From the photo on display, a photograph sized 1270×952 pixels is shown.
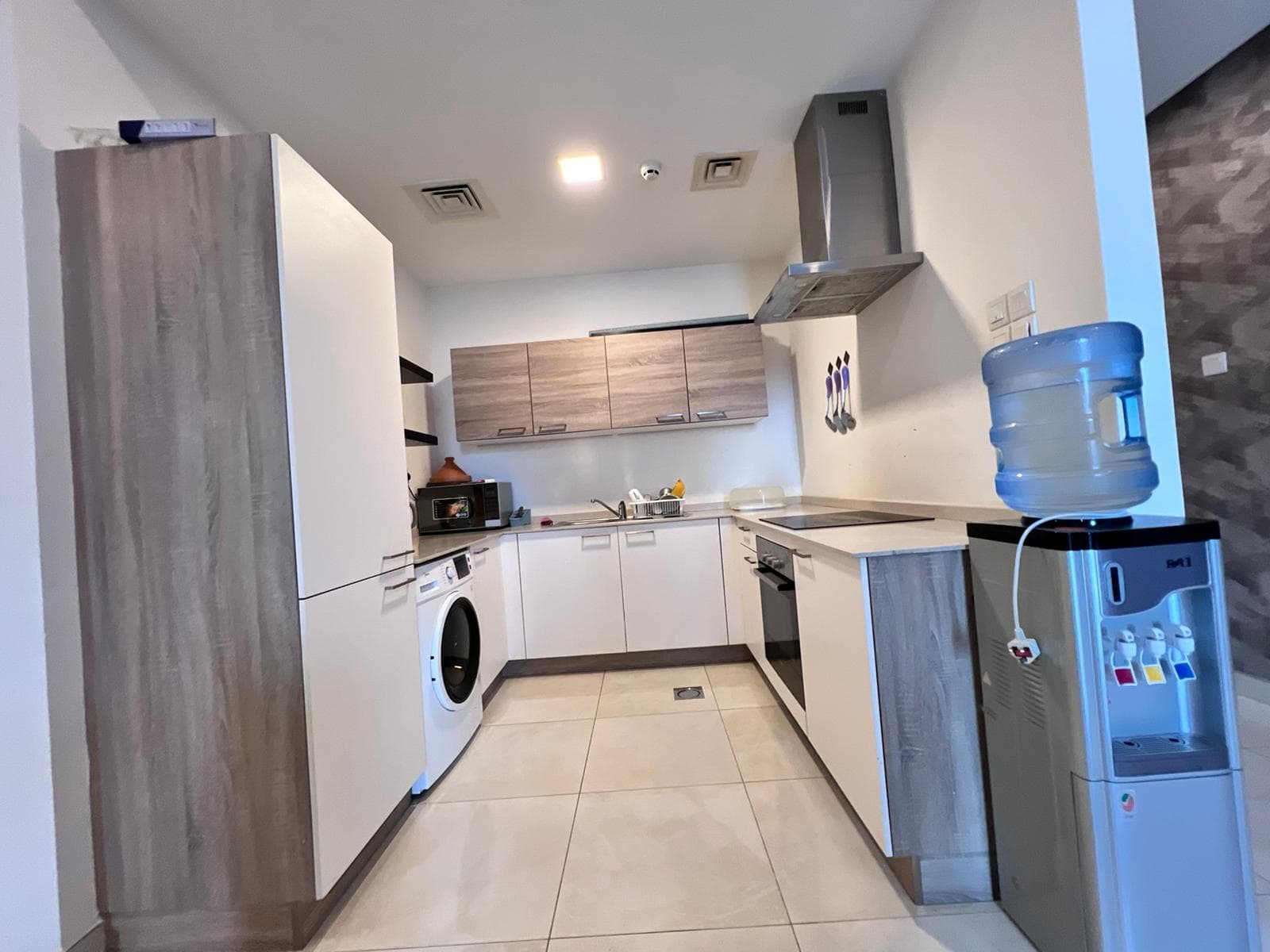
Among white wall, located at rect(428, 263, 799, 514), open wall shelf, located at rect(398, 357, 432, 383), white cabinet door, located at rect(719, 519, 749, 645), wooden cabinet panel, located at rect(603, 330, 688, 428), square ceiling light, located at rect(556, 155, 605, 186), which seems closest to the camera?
square ceiling light, located at rect(556, 155, 605, 186)

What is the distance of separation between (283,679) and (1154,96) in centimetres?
394

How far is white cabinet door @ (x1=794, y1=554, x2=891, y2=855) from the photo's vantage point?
4.64 feet

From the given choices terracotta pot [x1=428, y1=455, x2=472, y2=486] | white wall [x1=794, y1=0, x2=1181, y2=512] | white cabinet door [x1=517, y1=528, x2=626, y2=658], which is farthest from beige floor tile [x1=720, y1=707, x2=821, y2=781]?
terracotta pot [x1=428, y1=455, x2=472, y2=486]

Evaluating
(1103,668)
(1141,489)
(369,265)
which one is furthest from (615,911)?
(369,265)

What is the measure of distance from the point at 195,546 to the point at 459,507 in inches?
79.6

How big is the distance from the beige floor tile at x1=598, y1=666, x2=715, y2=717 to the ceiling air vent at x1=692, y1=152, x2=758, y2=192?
8.17ft

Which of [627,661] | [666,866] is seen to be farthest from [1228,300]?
[627,661]

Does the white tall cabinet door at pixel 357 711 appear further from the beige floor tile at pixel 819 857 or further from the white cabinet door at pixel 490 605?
the beige floor tile at pixel 819 857

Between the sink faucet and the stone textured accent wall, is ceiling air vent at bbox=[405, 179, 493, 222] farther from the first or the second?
the stone textured accent wall

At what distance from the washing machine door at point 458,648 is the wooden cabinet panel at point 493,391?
1.35 metres

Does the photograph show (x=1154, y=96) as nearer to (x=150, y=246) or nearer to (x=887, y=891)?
(x=887, y=891)

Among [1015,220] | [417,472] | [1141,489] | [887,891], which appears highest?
[1015,220]

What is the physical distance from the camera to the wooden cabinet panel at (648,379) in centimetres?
362

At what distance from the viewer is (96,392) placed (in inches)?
55.9
